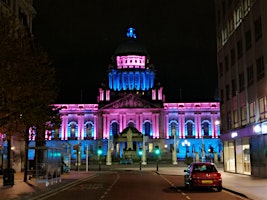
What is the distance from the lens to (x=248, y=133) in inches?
1471

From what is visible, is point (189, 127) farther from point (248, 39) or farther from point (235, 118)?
point (248, 39)

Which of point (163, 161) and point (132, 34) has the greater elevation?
point (132, 34)

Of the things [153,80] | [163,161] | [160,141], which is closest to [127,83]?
[153,80]

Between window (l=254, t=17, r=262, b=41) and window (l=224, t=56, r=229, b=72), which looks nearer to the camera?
window (l=254, t=17, r=262, b=41)

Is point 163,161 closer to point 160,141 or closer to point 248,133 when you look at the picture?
point 160,141

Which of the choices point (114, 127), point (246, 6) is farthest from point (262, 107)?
point (114, 127)

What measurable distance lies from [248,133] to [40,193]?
2013cm

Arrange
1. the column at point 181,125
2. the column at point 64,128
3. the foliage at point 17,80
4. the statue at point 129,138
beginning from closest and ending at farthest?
the foliage at point 17,80, the statue at point 129,138, the column at point 181,125, the column at point 64,128

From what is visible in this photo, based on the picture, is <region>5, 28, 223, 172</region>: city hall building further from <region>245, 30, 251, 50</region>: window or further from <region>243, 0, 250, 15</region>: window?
<region>243, 0, 250, 15</region>: window

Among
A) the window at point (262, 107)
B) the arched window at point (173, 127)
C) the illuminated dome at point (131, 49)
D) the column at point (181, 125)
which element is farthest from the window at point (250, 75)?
the illuminated dome at point (131, 49)

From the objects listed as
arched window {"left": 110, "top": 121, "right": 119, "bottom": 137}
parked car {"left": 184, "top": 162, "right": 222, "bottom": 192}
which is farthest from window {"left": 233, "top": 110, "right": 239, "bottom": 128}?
arched window {"left": 110, "top": 121, "right": 119, "bottom": 137}

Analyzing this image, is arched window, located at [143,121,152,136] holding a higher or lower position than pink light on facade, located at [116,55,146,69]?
lower

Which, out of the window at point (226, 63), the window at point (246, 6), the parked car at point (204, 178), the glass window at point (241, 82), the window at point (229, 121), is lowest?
the parked car at point (204, 178)

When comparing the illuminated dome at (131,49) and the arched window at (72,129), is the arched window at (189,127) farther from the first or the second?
the arched window at (72,129)
